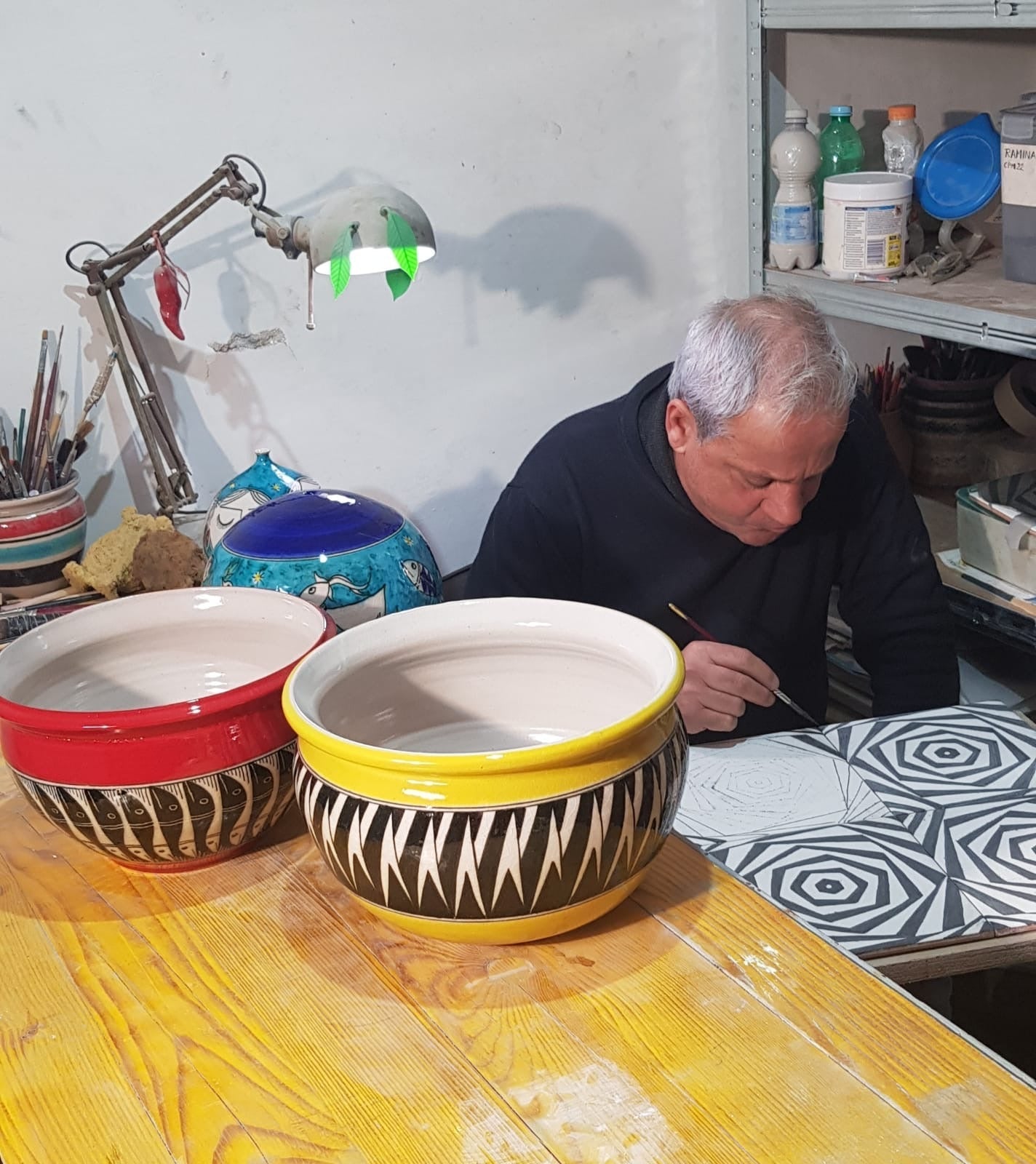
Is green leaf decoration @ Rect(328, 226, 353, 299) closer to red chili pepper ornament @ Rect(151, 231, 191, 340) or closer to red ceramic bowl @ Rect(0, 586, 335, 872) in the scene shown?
red chili pepper ornament @ Rect(151, 231, 191, 340)

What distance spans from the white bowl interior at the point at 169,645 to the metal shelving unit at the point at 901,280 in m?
1.23

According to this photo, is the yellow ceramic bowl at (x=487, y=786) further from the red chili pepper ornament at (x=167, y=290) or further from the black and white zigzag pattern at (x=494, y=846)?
the red chili pepper ornament at (x=167, y=290)

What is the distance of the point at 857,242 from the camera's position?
1.87 metres

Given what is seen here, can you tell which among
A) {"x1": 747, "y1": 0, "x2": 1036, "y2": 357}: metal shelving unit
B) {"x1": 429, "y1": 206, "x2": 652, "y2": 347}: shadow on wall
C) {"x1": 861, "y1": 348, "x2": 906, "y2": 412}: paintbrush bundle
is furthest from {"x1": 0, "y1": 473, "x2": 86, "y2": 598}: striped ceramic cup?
{"x1": 861, "y1": 348, "x2": 906, "y2": 412}: paintbrush bundle

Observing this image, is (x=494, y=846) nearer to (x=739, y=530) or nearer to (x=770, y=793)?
(x=770, y=793)

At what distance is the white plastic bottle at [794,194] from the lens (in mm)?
1949

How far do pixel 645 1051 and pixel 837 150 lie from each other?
5.89 ft

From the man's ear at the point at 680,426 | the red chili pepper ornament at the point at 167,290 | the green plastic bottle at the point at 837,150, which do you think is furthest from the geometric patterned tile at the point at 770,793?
the green plastic bottle at the point at 837,150

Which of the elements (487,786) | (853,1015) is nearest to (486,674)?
(487,786)

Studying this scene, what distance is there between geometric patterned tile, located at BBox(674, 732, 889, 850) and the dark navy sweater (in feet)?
1.40

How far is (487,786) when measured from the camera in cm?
55

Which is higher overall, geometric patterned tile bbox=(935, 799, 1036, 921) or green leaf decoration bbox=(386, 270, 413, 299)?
green leaf decoration bbox=(386, 270, 413, 299)

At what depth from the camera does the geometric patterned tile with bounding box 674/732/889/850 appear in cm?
112

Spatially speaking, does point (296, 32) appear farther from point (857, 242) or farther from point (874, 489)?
point (874, 489)
